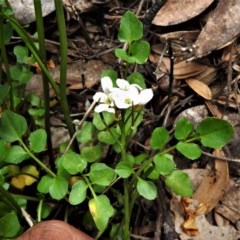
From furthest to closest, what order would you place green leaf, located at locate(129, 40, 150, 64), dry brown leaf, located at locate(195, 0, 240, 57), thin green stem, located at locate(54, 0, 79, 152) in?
dry brown leaf, located at locate(195, 0, 240, 57), green leaf, located at locate(129, 40, 150, 64), thin green stem, located at locate(54, 0, 79, 152)

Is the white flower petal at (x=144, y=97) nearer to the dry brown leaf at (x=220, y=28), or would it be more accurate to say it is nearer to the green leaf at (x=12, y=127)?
the green leaf at (x=12, y=127)

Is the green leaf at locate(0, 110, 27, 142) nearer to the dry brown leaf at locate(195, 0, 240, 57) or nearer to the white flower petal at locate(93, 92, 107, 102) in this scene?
the white flower petal at locate(93, 92, 107, 102)

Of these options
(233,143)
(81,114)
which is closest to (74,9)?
(81,114)

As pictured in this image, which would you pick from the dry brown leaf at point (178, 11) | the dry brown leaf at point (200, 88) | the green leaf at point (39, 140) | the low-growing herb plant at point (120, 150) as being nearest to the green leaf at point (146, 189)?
the low-growing herb plant at point (120, 150)

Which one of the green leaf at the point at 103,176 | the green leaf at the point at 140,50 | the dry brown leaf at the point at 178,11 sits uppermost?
the green leaf at the point at 140,50

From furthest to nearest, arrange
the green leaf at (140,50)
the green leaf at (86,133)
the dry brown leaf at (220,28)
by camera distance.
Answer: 1. the dry brown leaf at (220,28)
2. the green leaf at (86,133)
3. the green leaf at (140,50)

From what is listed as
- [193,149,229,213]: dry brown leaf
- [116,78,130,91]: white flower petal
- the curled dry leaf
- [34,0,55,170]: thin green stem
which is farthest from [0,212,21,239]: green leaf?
the curled dry leaf

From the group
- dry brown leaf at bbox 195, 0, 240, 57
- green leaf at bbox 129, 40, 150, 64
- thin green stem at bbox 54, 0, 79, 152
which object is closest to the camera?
thin green stem at bbox 54, 0, 79, 152
